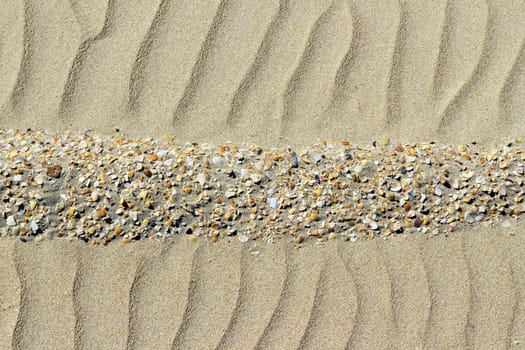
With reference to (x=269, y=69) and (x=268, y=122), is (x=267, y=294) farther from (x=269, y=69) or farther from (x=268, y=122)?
(x=269, y=69)

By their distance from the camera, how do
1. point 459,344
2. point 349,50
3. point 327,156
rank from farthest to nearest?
point 349,50 < point 327,156 < point 459,344

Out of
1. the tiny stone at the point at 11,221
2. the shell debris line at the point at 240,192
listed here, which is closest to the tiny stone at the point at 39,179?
the shell debris line at the point at 240,192

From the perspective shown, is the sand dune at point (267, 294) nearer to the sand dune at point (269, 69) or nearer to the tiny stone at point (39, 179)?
the tiny stone at point (39, 179)

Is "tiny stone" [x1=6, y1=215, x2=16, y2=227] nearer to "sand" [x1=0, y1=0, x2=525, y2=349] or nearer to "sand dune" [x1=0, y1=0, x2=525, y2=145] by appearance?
"sand" [x1=0, y1=0, x2=525, y2=349]

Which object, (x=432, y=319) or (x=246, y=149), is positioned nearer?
(x=432, y=319)

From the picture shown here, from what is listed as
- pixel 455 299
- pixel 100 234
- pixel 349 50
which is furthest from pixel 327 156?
pixel 100 234

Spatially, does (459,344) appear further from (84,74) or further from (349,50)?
(84,74)

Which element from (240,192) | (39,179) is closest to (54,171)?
(39,179)
